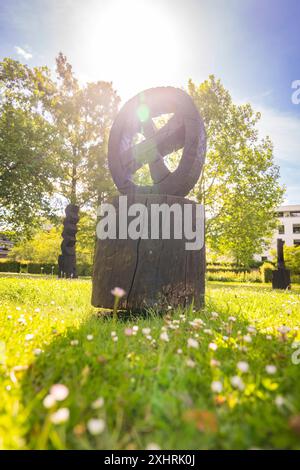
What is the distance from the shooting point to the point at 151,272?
329 centimetres

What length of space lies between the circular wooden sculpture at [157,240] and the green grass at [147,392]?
2.85 ft

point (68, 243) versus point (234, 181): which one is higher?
point (234, 181)

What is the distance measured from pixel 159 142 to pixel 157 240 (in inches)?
65.9

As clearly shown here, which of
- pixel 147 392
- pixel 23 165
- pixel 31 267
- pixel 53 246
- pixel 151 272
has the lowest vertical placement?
pixel 31 267

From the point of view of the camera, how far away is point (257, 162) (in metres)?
18.2

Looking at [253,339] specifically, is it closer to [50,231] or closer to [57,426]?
[57,426]

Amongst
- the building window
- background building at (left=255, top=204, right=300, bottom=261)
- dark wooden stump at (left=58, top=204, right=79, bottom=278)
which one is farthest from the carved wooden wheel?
the building window

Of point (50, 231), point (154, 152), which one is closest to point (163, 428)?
point (154, 152)

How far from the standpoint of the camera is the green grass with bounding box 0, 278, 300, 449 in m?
1.05

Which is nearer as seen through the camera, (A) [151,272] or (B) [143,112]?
(A) [151,272]

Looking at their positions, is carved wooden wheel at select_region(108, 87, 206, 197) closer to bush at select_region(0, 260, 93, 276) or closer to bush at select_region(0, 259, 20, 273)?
bush at select_region(0, 260, 93, 276)

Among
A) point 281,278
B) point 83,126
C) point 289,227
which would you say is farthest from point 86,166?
point 289,227

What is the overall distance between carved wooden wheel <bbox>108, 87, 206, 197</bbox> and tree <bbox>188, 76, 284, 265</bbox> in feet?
44.0

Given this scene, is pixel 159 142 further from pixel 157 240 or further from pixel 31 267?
pixel 31 267
